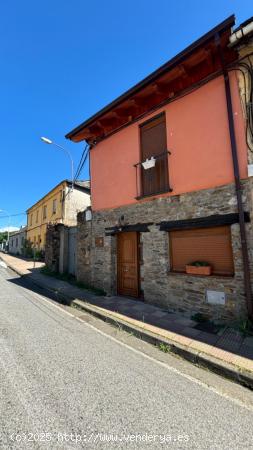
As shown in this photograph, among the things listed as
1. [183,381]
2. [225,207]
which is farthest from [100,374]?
[225,207]

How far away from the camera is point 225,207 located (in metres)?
5.02

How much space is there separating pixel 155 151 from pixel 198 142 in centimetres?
147

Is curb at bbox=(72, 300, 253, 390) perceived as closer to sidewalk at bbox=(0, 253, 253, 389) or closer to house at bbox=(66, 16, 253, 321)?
sidewalk at bbox=(0, 253, 253, 389)

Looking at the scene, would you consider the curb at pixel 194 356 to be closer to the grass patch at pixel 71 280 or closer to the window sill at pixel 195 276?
the window sill at pixel 195 276

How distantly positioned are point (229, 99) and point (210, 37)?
1471 mm

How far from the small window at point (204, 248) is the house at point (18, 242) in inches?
1002

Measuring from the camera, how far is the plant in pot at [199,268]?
508cm

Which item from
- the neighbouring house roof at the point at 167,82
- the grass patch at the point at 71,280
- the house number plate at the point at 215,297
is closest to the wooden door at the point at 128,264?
the grass patch at the point at 71,280

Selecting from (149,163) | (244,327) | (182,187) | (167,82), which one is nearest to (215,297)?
(244,327)

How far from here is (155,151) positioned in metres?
6.72

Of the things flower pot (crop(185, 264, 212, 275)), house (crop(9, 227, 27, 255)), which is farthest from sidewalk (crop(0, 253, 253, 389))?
house (crop(9, 227, 27, 255))

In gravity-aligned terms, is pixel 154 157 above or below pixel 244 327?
above

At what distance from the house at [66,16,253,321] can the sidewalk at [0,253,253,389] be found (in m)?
0.50

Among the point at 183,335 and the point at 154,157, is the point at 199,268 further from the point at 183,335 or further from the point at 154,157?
the point at 154,157
